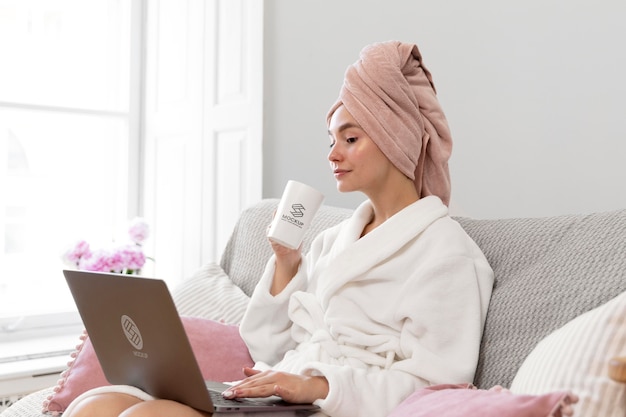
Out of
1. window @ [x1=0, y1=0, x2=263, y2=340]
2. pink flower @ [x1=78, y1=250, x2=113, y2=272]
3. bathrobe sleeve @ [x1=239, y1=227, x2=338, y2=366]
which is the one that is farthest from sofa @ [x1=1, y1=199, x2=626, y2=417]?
window @ [x1=0, y1=0, x2=263, y2=340]

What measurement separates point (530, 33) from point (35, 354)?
227 cm

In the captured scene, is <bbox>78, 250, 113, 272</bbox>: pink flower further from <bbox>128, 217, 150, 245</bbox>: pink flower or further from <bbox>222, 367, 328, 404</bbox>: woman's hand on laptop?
<bbox>222, 367, 328, 404</bbox>: woman's hand on laptop

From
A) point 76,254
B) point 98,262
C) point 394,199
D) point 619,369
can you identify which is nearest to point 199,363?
point 394,199

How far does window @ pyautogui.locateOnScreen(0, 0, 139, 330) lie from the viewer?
11.6 feet

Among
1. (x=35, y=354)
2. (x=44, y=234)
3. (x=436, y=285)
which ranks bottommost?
(x=35, y=354)

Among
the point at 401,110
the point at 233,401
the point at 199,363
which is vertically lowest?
the point at 199,363

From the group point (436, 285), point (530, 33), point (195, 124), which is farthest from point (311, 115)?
point (436, 285)

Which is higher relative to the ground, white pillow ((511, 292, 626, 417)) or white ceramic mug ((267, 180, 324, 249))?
white ceramic mug ((267, 180, 324, 249))

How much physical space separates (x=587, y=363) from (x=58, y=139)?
3.15 metres

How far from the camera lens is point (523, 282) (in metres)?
A: 1.41

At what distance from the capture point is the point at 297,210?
1492mm

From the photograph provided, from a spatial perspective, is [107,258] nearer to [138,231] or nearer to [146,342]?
[138,231]

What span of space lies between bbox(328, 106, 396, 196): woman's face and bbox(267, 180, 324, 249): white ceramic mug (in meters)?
0.11

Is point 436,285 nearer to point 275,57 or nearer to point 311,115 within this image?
point 311,115
